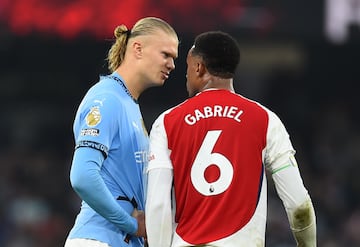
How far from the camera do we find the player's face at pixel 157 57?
545 cm

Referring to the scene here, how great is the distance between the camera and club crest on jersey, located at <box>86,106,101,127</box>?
16.9 feet

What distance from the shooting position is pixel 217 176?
16.5 feet

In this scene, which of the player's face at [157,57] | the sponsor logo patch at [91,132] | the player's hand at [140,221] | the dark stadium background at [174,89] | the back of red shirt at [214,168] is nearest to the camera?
the back of red shirt at [214,168]

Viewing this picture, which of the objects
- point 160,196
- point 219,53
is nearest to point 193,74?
point 219,53

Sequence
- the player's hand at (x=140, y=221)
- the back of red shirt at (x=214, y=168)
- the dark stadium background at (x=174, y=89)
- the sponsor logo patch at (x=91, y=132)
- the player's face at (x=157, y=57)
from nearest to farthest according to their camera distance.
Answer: the back of red shirt at (x=214, y=168) → the sponsor logo patch at (x=91, y=132) → the player's hand at (x=140, y=221) → the player's face at (x=157, y=57) → the dark stadium background at (x=174, y=89)

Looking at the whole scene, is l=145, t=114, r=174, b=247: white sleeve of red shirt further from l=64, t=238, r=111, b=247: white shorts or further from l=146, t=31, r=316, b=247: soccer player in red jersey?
l=64, t=238, r=111, b=247: white shorts

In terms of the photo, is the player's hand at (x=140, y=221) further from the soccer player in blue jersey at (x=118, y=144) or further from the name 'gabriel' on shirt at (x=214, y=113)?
the name 'gabriel' on shirt at (x=214, y=113)

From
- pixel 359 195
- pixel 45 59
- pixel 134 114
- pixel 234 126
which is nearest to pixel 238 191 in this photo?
pixel 234 126

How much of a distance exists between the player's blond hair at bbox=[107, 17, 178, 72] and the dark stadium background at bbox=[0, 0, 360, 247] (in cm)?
478

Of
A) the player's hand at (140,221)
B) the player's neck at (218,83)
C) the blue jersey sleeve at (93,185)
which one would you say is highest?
the player's neck at (218,83)

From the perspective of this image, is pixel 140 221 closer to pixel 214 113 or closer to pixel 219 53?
pixel 214 113

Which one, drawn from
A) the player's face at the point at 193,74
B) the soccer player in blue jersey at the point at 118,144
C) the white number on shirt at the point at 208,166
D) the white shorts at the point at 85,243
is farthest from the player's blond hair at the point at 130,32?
the white shorts at the point at 85,243

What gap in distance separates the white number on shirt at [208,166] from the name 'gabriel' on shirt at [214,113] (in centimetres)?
10

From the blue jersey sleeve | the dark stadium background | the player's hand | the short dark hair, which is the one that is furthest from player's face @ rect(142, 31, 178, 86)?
the dark stadium background
